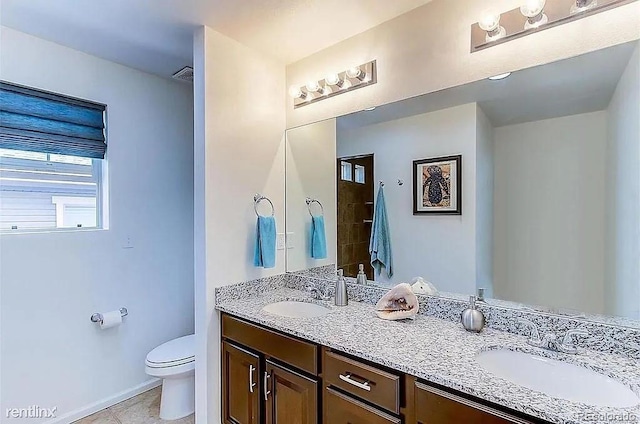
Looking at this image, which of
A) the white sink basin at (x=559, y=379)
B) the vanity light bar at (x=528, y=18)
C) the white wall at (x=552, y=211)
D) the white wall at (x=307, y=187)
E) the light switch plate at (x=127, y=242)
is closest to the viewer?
the white sink basin at (x=559, y=379)

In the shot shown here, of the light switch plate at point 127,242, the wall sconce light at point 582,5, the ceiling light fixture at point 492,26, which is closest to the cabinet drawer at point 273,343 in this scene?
the light switch plate at point 127,242

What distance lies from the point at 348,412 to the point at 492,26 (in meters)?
1.73

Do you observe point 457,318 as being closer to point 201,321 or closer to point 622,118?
point 622,118

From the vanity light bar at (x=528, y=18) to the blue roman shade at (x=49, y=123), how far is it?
2425mm

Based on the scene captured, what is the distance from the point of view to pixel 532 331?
141cm

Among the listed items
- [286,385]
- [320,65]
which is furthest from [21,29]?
[286,385]

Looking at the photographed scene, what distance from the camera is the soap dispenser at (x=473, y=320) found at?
1471mm

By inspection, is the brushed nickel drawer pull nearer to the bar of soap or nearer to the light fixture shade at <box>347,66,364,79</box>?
the bar of soap

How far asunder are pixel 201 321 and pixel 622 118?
2.23 m

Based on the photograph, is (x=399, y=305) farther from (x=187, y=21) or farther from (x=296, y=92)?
(x=187, y=21)

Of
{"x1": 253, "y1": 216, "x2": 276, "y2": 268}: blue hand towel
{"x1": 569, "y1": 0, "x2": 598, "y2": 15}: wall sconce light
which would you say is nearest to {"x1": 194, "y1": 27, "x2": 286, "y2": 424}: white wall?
{"x1": 253, "y1": 216, "x2": 276, "y2": 268}: blue hand towel

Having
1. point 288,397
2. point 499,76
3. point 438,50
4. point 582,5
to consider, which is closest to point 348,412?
point 288,397

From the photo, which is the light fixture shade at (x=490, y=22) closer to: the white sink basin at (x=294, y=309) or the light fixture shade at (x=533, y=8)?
the light fixture shade at (x=533, y=8)

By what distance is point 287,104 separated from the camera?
2434 mm
